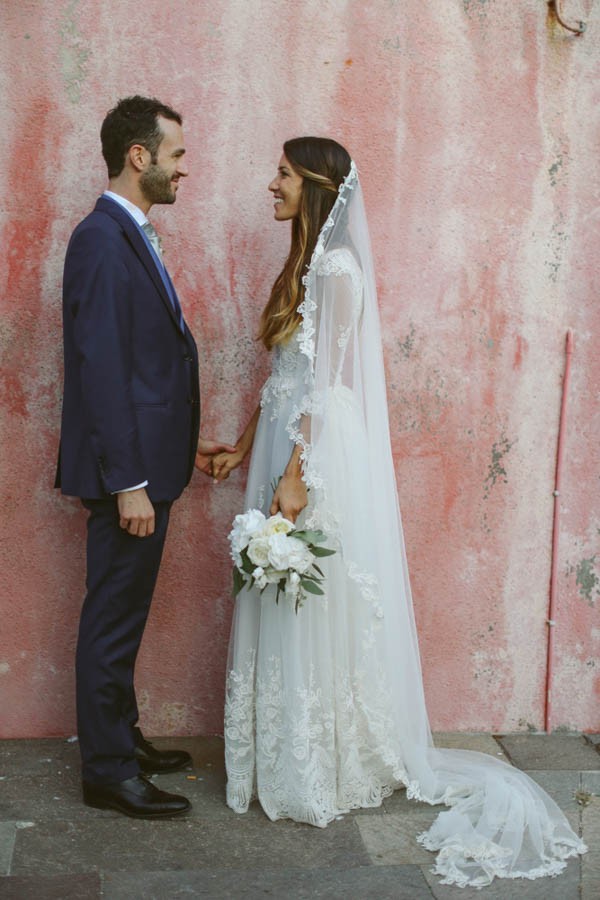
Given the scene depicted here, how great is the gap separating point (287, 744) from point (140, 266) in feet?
5.20

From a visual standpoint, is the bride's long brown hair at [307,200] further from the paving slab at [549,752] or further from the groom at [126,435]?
the paving slab at [549,752]

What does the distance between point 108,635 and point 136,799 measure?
0.53 metres

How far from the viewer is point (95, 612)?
3561mm

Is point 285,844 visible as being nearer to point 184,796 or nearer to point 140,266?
point 184,796

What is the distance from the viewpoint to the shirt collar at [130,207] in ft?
11.6

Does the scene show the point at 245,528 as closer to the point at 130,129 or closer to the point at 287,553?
the point at 287,553

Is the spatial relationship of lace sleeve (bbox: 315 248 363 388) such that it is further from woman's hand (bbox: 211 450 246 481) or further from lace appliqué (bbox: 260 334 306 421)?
woman's hand (bbox: 211 450 246 481)

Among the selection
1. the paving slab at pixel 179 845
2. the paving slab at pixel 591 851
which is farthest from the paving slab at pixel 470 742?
the paving slab at pixel 179 845

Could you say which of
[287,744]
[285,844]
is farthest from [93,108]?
[285,844]

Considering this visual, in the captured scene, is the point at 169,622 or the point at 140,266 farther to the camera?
the point at 169,622

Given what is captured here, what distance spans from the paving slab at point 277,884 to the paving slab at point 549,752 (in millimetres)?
970

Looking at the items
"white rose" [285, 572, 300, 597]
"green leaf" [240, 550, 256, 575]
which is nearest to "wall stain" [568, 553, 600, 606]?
"white rose" [285, 572, 300, 597]

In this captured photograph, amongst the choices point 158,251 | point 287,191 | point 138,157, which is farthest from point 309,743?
point 138,157

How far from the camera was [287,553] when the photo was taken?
3350 mm
